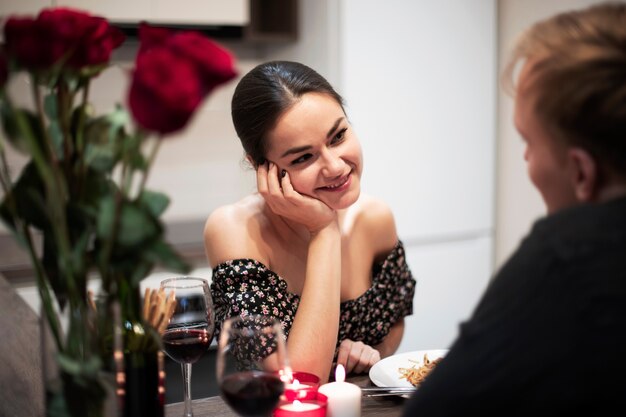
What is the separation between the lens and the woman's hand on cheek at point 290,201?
181cm

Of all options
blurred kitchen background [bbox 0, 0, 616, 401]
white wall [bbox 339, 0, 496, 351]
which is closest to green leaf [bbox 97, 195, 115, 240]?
blurred kitchen background [bbox 0, 0, 616, 401]

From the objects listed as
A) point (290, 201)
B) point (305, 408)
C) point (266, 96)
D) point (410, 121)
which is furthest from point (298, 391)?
point (410, 121)

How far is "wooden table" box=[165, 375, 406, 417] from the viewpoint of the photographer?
1331mm

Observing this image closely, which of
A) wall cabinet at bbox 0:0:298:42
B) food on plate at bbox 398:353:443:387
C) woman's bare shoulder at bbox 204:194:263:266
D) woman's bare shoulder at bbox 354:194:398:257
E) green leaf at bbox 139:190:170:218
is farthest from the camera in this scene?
wall cabinet at bbox 0:0:298:42

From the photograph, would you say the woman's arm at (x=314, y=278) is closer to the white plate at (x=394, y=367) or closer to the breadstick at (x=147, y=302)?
the white plate at (x=394, y=367)

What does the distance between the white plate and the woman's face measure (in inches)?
16.2

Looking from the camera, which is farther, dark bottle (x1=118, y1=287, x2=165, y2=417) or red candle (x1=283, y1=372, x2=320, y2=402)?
red candle (x1=283, y1=372, x2=320, y2=402)

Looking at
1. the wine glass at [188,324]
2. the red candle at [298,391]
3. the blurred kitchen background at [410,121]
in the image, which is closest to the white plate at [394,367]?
the red candle at [298,391]

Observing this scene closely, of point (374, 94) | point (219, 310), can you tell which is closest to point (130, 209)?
point (219, 310)

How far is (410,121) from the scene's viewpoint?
350 centimetres

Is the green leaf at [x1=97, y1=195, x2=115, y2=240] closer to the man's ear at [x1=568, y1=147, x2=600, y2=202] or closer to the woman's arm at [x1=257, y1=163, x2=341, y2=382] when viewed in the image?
the man's ear at [x1=568, y1=147, x2=600, y2=202]

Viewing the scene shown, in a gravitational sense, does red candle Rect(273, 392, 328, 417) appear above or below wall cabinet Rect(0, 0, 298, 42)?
below

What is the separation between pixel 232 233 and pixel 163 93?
1.18 meters

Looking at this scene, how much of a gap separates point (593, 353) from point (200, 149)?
314 cm
